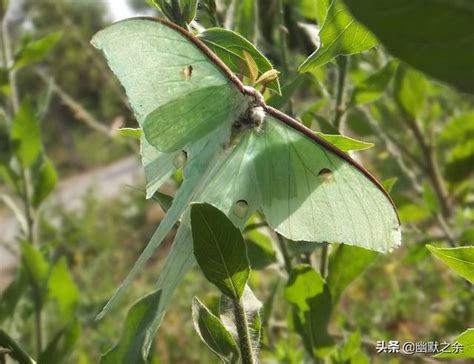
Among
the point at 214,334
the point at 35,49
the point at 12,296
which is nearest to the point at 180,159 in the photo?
the point at 214,334

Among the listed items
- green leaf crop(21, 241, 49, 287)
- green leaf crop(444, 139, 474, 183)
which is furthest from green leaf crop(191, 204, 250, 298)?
green leaf crop(444, 139, 474, 183)

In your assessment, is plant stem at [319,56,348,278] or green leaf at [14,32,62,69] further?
green leaf at [14,32,62,69]

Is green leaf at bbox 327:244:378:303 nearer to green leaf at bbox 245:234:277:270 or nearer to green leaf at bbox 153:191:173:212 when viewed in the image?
green leaf at bbox 245:234:277:270

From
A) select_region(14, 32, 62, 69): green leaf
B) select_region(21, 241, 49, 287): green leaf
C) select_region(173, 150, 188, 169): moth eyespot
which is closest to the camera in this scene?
select_region(173, 150, 188, 169): moth eyespot

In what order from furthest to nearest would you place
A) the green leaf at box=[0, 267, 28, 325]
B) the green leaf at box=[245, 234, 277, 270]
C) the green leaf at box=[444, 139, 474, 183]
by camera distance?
the green leaf at box=[444, 139, 474, 183] < the green leaf at box=[0, 267, 28, 325] < the green leaf at box=[245, 234, 277, 270]

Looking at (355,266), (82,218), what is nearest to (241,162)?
(355,266)

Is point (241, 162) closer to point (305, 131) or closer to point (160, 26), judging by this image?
point (305, 131)
